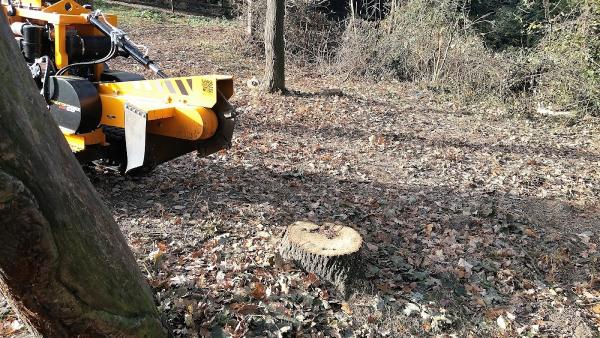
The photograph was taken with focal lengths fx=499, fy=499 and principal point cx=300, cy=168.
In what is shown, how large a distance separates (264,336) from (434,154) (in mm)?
5475

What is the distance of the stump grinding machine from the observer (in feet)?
15.8

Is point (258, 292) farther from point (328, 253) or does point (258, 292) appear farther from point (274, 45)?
point (274, 45)

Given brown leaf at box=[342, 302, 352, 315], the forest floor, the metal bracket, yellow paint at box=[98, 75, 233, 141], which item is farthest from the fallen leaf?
the metal bracket

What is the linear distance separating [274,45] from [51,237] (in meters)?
9.35

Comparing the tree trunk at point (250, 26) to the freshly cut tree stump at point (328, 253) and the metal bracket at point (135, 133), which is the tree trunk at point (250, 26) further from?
the freshly cut tree stump at point (328, 253)

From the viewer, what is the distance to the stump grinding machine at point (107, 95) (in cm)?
483

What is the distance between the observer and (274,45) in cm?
1105

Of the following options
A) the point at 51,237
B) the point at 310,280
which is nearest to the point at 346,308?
the point at 310,280

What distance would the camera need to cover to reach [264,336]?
144 inches

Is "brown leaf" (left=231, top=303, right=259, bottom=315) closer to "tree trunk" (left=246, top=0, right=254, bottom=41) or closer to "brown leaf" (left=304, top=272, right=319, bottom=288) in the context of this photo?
"brown leaf" (left=304, top=272, right=319, bottom=288)

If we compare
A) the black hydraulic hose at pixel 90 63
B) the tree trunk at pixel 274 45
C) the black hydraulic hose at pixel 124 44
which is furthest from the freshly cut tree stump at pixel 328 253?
the tree trunk at pixel 274 45

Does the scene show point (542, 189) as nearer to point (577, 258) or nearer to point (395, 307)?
point (577, 258)

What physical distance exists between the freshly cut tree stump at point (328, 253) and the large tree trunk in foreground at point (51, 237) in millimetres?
1787

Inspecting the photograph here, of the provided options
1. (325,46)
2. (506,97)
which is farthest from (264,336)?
(325,46)
